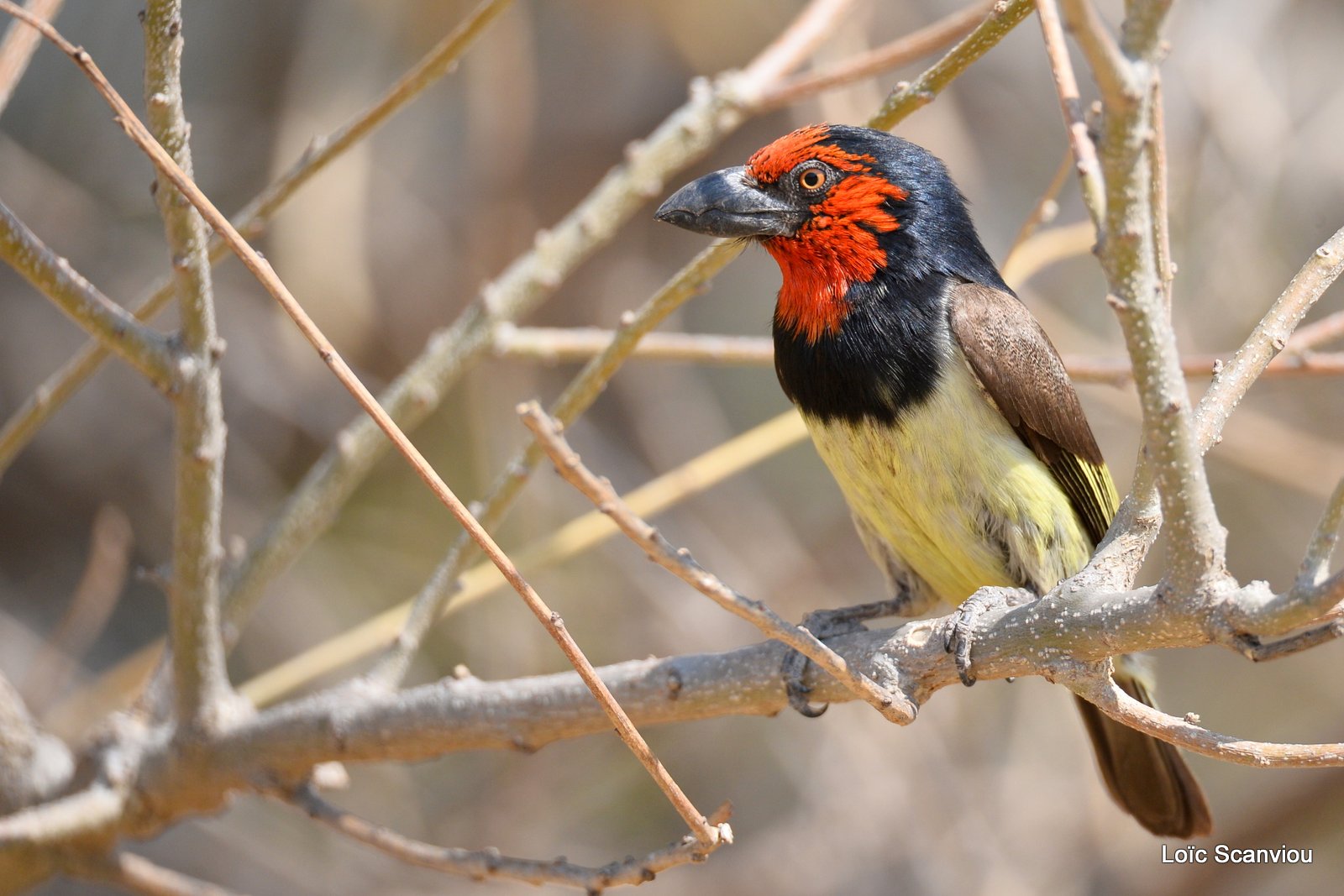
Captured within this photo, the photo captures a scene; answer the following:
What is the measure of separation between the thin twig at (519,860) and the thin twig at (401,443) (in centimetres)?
9

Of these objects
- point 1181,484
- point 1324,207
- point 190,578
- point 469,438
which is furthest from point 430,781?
point 1181,484

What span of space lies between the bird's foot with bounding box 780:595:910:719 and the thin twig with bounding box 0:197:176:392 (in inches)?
38.6

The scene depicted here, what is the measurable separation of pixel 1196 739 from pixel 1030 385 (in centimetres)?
106

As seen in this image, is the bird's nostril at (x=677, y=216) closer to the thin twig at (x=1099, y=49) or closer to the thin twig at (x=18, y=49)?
the thin twig at (x=18, y=49)

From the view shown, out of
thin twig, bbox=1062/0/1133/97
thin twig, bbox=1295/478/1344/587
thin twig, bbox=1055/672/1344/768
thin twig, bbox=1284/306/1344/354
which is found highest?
thin twig, bbox=1062/0/1133/97

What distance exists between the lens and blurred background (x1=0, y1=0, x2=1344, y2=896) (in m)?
3.96

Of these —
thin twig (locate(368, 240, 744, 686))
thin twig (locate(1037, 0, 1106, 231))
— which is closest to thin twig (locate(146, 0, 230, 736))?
thin twig (locate(368, 240, 744, 686))

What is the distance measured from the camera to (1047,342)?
2.43 m

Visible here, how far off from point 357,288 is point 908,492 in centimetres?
241

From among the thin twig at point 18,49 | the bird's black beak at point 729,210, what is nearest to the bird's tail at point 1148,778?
the bird's black beak at point 729,210

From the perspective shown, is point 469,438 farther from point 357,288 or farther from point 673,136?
point 673,136

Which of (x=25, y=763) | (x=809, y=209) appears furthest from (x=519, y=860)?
(x=809, y=209)

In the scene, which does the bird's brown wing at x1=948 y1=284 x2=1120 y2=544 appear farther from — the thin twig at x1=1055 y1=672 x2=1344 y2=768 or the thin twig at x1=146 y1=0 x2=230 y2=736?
the thin twig at x1=146 y1=0 x2=230 y2=736

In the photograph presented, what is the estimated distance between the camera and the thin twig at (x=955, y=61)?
1.73 metres
